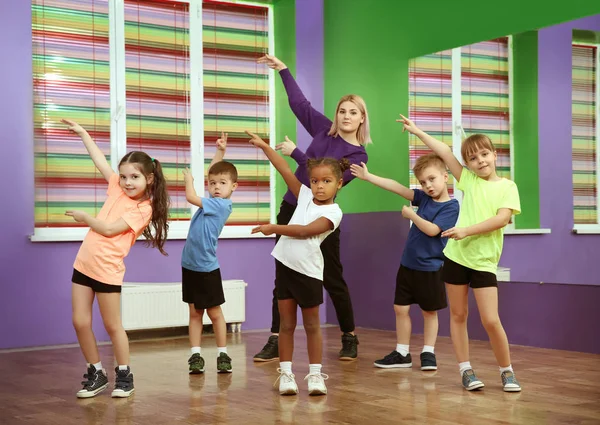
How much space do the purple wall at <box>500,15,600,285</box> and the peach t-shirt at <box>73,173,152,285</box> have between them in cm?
225

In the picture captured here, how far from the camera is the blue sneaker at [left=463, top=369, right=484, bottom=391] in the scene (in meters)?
3.28

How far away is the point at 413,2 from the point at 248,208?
186 centimetres

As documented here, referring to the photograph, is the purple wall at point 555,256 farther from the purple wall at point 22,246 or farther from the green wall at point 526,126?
the purple wall at point 22,246

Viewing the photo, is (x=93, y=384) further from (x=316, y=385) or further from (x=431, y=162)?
(x=431, y=162)

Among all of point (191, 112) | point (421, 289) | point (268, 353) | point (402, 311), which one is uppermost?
point (191, 112)

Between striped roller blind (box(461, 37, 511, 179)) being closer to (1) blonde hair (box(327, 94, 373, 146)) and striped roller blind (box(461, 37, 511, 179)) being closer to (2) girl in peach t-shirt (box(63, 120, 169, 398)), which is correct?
(1) blonde hair (box(327, 94, 373, 146))

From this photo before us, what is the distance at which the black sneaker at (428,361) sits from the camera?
3.84 metres

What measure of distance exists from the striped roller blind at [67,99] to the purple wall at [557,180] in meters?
2.70

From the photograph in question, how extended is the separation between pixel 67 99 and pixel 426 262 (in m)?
2.60

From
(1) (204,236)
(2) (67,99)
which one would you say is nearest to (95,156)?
(1) (204,236)

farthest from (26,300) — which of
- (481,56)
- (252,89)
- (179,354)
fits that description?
(481,56)

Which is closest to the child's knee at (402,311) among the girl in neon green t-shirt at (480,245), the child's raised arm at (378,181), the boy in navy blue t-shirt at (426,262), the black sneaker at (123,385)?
the boy in navy blue t-shirt at (426,262)

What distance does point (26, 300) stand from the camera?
4.95 m

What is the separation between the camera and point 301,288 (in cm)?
323
